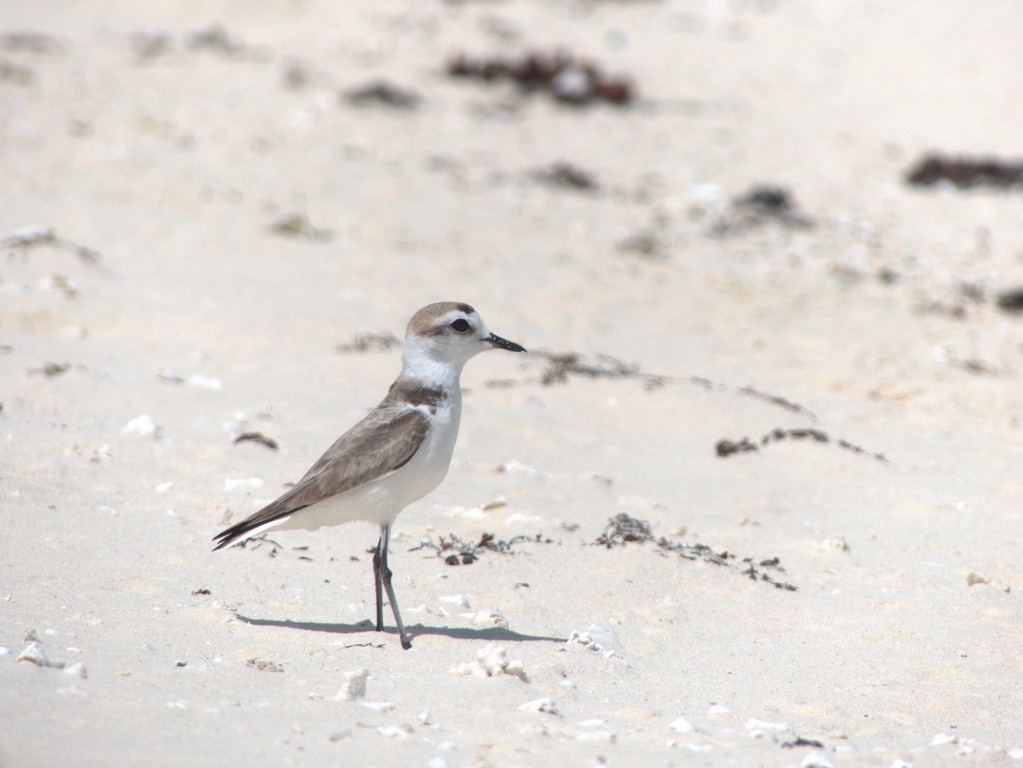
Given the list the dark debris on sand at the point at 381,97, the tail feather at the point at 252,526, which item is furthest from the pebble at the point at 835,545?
the dark debris on sand at the point at 381,97

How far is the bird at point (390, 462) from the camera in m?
5.32

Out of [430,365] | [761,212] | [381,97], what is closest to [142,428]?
[430,365]

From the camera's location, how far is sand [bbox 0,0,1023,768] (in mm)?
4645

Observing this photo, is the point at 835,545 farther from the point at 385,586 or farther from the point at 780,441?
the point at 385,586

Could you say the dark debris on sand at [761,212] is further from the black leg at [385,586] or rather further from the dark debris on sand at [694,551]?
the black leg at [385,586]

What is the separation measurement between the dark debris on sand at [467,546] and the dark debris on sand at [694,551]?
13.9 inches

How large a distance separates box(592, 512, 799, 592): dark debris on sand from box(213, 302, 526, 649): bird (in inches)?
55.4

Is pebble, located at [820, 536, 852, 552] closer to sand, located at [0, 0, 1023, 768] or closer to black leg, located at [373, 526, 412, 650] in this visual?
sand, located at [0, 0, 1023, 768]

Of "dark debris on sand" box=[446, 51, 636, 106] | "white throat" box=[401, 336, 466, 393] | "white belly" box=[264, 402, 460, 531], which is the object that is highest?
"dark debris on sand" box=[446, 51, 636, 106]

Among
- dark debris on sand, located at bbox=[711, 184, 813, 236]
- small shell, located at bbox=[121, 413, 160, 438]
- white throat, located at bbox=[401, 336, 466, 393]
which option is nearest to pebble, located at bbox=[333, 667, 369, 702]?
white throat, located at bbox=[401, 336, 466, 393]

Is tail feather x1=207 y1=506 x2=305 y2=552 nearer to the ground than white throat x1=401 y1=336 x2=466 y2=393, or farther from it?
nearer to the ground

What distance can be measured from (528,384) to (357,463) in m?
4.17

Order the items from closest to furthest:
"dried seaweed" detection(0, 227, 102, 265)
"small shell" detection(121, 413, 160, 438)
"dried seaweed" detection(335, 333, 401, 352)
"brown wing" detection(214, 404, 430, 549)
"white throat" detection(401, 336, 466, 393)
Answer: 1. "brown wing" detection(214, 404, 430, 549)
2. "white throat" detection(401, 336, 466, 393)
3. "small shell" detection(121, 413, 160, 438)
4. "dried seaweed" detection(335, 333, 401, 352)
5. "dried seaweed" detection(0, 227, 102, 265)

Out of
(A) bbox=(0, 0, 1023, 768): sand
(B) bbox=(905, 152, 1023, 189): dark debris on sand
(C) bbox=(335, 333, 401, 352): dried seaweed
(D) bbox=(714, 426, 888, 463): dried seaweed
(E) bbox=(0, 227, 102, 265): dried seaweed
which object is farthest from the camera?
(B) bbox=(905, 152, 1023, 189): dark debris on sand
